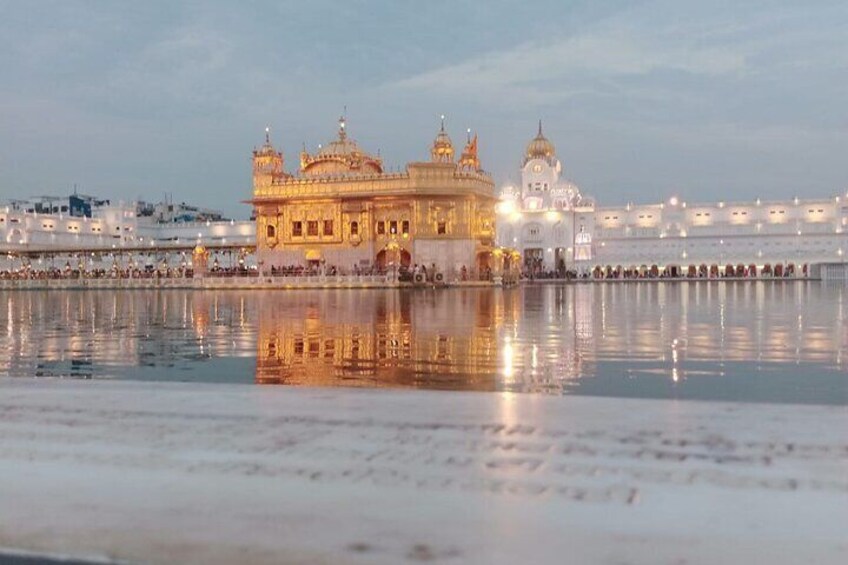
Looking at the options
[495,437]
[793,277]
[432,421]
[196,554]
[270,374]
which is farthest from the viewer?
[793,277]

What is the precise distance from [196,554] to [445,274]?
56.0 m

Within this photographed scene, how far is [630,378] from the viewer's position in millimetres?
8656

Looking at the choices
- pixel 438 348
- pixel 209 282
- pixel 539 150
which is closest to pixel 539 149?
pixel 539 150

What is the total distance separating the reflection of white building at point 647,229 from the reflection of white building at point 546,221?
0.11 meters

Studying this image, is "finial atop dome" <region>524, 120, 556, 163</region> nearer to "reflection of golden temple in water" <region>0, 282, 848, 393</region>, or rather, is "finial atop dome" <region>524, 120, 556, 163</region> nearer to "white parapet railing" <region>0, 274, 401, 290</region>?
"white parapet railing" <region>0, 274, 401, 290</region>

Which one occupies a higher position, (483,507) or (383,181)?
(383,181)

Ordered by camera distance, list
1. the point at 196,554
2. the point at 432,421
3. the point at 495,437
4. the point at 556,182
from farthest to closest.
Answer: the point at 556,182, the point at 432,421, the point at 495,437, the point at 196,554

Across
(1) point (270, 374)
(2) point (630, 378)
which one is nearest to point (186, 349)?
(1) point (270, 374)

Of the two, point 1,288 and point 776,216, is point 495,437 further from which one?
point 776,216

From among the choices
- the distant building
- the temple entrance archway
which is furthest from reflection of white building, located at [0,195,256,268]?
the temple entrance archway

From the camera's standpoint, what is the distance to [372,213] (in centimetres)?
6097

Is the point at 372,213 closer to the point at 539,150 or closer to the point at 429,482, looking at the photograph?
the point at 539,150

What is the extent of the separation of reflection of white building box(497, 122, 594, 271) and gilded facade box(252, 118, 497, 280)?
24.9 m

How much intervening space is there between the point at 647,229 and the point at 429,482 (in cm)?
9199
